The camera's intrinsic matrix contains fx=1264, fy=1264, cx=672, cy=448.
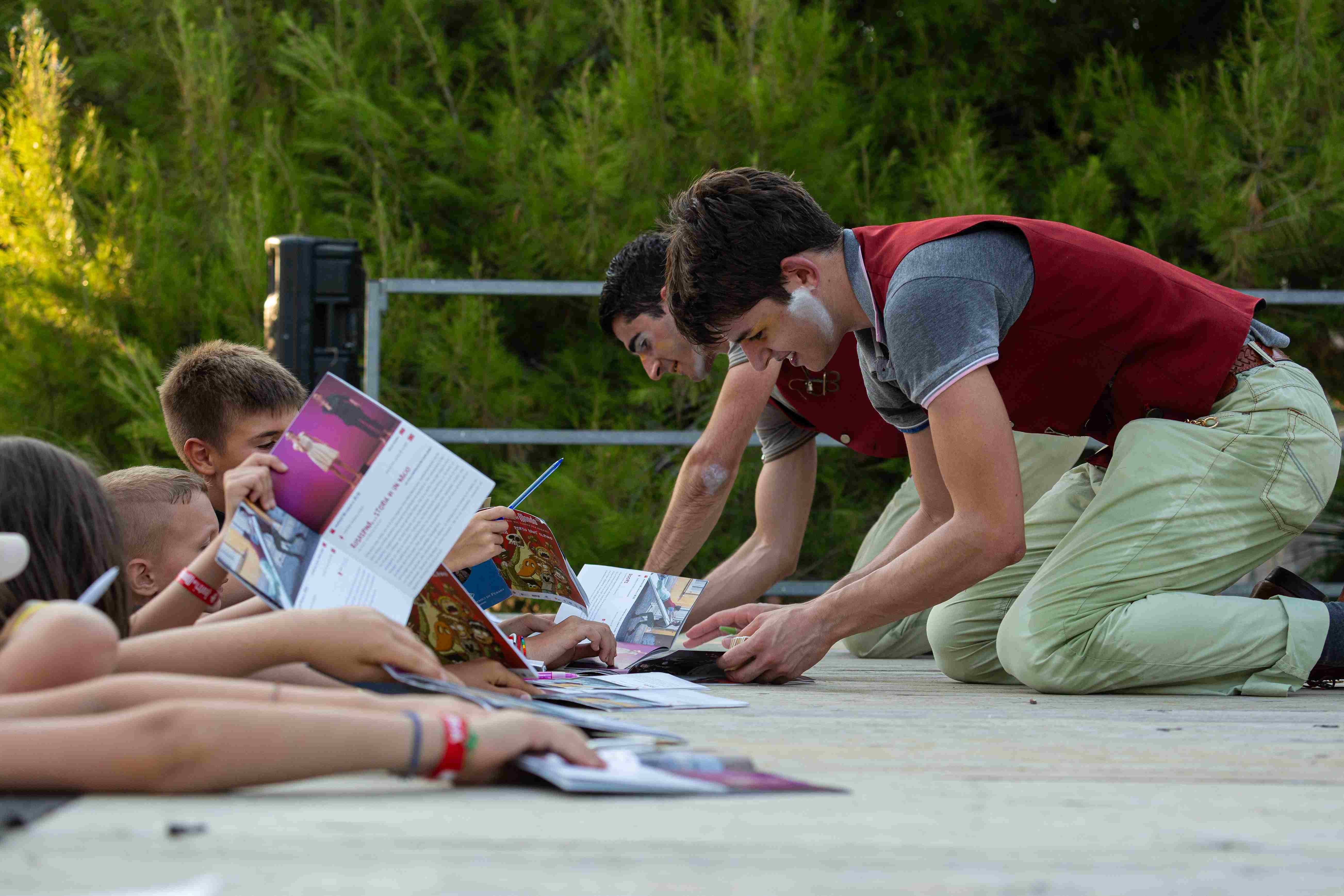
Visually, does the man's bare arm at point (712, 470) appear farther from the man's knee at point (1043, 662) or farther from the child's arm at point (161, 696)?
the child's arm at point (161, 696)

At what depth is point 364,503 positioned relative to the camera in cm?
131

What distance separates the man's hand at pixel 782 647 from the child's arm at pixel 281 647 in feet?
2.57

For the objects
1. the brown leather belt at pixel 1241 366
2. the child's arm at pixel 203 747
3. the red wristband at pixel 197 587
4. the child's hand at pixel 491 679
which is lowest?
the child's hand at pixel 491 679

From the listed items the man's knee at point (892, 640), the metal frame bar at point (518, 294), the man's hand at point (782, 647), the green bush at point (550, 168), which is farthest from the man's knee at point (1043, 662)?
the green bush at point (550, 168)

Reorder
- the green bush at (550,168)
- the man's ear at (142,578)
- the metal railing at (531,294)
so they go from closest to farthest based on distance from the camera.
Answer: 1. the man's ear at (142,578)
2. the metal railing at (531,294)
3. the green bush at (550,168)

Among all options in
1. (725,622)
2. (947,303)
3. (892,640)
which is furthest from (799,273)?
(892,640)

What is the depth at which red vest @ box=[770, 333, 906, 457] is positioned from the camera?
97.4 inches

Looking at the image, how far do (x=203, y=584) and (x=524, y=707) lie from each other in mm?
439

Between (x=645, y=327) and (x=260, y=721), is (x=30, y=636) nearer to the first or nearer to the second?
(x=260, y=721)

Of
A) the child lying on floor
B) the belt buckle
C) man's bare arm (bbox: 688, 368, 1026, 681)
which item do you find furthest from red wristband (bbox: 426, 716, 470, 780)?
the belt buckle

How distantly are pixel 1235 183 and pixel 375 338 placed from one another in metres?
2.51

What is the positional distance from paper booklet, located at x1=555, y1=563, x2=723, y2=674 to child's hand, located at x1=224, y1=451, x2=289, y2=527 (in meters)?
0.71

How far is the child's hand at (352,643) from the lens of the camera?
1110mm

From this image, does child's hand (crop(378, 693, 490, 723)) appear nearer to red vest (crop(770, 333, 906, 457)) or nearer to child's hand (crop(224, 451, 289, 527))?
child's hand (crop(224, 451, 289, 527))
